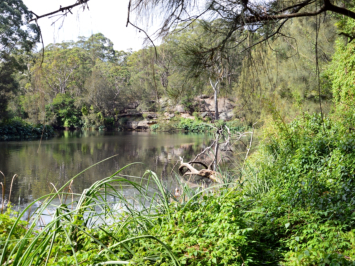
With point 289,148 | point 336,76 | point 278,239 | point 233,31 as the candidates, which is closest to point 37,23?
point 233,31

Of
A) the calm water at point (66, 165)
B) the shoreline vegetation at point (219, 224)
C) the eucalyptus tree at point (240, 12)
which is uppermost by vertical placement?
the eucalyptus tree at point (240, 12)

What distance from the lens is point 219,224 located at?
1.87 meters

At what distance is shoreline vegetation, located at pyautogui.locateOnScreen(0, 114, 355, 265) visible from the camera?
154cm

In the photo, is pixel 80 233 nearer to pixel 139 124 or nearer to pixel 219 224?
pixel 219 224

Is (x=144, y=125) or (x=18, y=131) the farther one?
(x=144, y=125)

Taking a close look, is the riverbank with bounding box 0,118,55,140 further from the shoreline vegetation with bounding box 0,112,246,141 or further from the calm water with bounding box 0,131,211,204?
the calm water with bounding box 0,131,211,204

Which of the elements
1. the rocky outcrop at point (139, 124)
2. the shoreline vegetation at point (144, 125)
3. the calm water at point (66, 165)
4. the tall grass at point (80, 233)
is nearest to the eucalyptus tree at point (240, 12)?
the tall grass at point (80, 233)

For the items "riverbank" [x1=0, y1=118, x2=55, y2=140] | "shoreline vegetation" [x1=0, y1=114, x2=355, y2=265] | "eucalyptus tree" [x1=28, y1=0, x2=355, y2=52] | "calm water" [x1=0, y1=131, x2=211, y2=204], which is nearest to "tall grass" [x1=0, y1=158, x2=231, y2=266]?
"shoreline vegetation" [x1=0, y1=114, x2=355, y2=265]

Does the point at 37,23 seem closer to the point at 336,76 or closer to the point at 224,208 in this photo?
the point at 224,208

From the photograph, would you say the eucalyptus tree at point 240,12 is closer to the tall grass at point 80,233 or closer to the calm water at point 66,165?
the tall grass at point 80,233

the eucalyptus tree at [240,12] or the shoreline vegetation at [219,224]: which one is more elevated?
the eucalyptus tree at [240,12]

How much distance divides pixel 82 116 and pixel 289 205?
29200mm

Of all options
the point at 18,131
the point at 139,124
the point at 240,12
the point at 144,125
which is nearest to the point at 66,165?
the point at 240,12

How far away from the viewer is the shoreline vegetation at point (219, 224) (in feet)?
5.06
